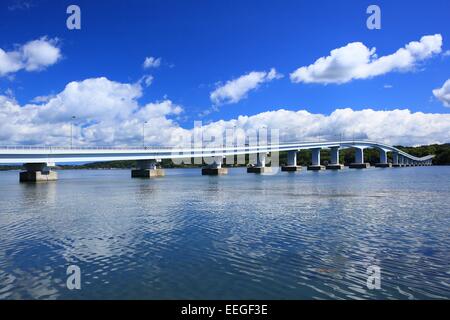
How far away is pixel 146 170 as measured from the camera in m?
113

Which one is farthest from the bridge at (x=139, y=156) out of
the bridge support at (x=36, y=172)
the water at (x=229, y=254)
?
the water at (x=229, y=254)

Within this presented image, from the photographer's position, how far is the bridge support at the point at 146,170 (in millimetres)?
112881

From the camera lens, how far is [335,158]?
19325 centimetres

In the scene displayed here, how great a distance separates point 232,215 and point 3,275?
1809cm

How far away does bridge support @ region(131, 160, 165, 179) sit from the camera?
4444 inches

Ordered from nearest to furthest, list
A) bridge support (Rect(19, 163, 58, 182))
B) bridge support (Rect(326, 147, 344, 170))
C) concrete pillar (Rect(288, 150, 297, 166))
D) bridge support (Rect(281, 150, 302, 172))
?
bridge support (Rect(19, 163, 58, 182))
bridge support (Rect(281, 150, 302, 172))
concrete pillar (Rect(288, 150, 297, 166))
bridge support (Rect(326, 147, 344, 170))

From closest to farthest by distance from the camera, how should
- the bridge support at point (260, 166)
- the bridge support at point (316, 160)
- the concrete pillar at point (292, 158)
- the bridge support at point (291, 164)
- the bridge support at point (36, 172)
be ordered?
the bridge support at point (36, 172)
the bridge support at point (260, 166)
the bridge support at point (291, 164)
the concrete pillar at point (292, 158)
the bridge support at point (316, 160)

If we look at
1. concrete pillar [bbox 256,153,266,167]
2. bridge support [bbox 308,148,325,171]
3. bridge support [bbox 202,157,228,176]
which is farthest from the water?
bridge support [bbox 308,148,325,171]

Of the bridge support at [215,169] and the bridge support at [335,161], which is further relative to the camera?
the bridge support at [335,161]

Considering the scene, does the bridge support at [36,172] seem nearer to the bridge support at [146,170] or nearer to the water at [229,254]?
the bridge support at [146,170]

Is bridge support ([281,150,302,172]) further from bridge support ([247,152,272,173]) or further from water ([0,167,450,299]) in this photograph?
water ([0,167,450,299])
